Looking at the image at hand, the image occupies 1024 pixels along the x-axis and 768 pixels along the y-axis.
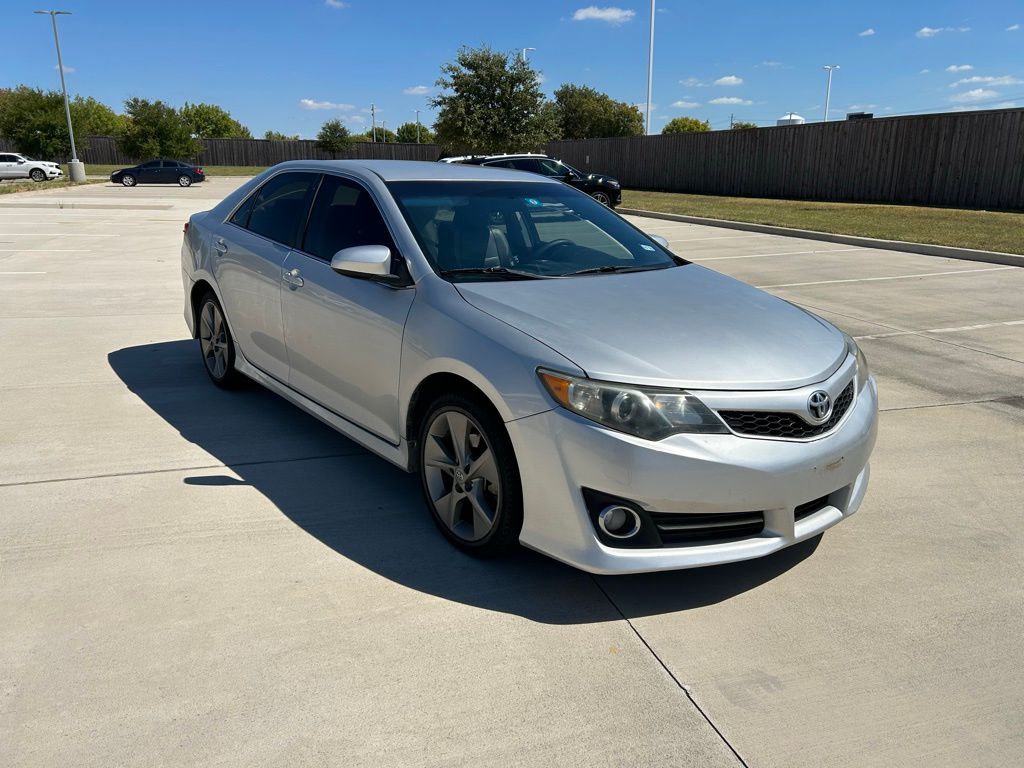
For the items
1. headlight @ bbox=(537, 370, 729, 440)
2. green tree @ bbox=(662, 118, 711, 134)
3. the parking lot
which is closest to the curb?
the parking lot

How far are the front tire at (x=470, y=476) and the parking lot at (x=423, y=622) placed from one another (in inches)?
5.8

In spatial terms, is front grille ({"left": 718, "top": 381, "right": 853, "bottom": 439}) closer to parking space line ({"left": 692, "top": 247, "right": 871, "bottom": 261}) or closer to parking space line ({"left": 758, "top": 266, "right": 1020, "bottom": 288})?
parking space line ({"left": 758, "top": 266, "right": 1020, "bottom": 288})

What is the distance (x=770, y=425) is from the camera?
10.0ft

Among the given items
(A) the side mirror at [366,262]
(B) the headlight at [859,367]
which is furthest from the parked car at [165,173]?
(B) the headlight at [859,367]

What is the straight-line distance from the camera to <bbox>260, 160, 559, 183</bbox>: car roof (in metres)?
4.46

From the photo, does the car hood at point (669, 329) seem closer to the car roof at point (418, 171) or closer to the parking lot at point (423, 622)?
the parking lot at point (423, 622)

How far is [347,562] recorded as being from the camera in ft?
11.6

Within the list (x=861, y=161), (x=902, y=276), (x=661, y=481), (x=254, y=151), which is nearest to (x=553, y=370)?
(x=661, y=481)

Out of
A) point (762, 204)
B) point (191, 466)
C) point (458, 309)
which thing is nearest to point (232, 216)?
point (191, 466)

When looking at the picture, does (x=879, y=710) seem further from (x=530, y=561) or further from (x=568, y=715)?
(x=530, y=561)

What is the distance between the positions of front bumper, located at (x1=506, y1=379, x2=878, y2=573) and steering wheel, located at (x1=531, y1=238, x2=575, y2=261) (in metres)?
1.41

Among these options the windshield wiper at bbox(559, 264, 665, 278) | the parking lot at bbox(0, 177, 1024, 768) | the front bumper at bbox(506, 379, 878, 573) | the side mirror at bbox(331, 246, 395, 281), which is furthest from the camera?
the windshield wiper at bbox(559, 264, 665, 278)

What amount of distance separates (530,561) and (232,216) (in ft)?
11.1

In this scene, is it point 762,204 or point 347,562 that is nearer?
point 347,562
